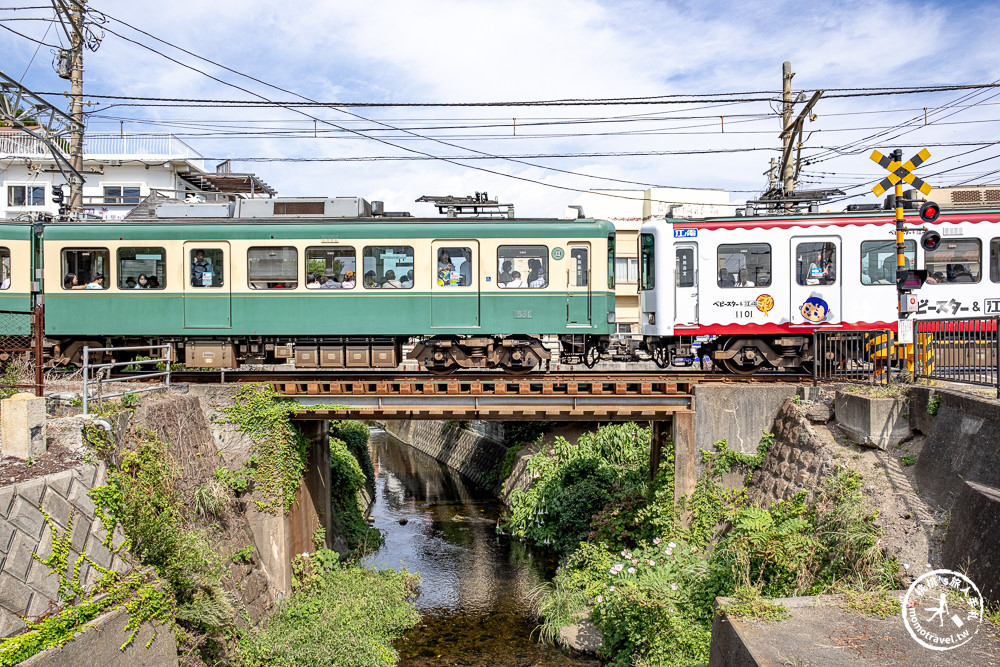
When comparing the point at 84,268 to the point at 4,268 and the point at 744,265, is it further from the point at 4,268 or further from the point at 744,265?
the point at 744,265

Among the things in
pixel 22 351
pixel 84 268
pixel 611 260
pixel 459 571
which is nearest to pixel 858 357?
pixel 611 260

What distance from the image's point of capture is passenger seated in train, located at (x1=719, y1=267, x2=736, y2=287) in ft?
46.6

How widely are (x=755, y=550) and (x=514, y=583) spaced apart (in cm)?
709

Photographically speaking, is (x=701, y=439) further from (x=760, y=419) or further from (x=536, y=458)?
(x=536, y=458)

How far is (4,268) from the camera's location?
562 inches

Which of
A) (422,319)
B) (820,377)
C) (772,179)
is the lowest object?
(820,377)

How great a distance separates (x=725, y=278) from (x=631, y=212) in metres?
21.3

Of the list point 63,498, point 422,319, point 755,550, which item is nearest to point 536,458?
point 422,319

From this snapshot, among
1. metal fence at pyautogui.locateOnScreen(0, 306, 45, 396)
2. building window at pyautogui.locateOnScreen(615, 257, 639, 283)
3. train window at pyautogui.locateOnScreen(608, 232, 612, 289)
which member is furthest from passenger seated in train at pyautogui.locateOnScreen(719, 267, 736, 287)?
building window at pyautogui.locateOnScreen(615, 257, 639, 283)

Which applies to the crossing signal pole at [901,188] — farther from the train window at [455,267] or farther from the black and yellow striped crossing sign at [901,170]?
the train window at [455,267]

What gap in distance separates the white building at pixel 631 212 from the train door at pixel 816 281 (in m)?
14.8

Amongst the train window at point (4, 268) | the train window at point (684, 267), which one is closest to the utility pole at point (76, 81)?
the train window at point (4, 268)

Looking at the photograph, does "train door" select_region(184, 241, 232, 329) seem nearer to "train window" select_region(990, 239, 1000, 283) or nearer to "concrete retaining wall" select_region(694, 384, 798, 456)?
"concrete retaining wall" select_region(694, 384, 798, 456)

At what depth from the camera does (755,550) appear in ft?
31.1
